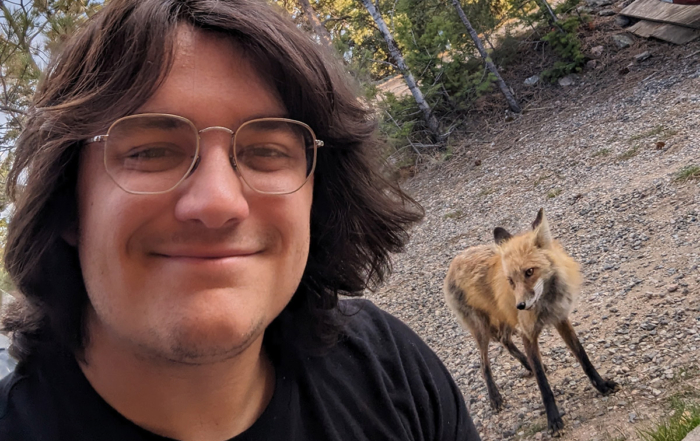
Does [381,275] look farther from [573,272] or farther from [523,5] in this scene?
[523,5]

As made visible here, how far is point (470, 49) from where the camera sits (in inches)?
520

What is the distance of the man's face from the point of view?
1.10 meters

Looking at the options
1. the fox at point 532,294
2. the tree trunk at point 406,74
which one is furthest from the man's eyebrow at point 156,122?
the tree trunk at point 406,74

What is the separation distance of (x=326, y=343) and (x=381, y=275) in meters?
A: 0.51

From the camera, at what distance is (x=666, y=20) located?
1148cm

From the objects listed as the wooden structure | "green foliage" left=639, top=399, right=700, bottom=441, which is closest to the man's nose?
"green foliage" left=639, top=399, right=700, bottom=441

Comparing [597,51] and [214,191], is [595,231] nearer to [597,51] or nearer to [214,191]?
[214,191]

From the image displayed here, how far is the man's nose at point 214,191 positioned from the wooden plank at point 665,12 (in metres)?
13.3

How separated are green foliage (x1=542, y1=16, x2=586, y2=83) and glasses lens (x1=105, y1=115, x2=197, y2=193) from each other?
43.5 ft

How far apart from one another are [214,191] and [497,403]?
4158mm

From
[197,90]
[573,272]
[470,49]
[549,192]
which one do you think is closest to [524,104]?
[470,49]

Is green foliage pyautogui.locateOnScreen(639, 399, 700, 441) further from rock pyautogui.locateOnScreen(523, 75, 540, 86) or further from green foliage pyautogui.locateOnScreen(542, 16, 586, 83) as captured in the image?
rock pyautogui.locateOnScreen(523, 75, 540, 86)

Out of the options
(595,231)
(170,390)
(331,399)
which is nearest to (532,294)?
(331,399)

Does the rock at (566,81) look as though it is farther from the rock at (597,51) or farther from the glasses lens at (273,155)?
the glasses lens at (273,155)
